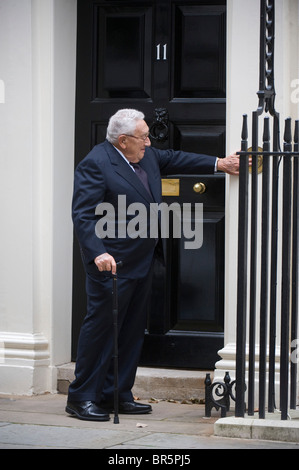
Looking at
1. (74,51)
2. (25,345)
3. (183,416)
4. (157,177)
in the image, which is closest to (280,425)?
(183,416)

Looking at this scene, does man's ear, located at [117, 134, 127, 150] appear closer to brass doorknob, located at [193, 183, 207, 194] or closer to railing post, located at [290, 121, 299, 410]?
brass doorknob, located at [193, 183, 207, 194]

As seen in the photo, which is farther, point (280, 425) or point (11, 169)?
point (11, 169)

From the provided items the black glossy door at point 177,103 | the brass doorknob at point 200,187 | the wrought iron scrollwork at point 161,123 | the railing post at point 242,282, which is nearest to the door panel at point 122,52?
the black glossy door at point 177,103

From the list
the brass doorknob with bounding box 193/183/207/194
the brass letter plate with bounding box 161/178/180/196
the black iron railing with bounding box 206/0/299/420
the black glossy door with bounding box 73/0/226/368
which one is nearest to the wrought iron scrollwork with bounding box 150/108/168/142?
the black glossy door with bounding box 73/0/226/368

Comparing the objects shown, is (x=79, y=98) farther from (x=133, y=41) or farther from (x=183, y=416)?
(x=183, y=416)

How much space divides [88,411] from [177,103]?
241 cm

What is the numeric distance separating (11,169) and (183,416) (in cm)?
225

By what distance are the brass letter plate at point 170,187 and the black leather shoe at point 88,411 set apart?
5.86ft

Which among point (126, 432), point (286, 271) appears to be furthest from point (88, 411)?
point (286, 271)

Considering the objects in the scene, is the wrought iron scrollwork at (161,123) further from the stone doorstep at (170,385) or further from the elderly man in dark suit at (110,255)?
the stone doorstep at (170,385)

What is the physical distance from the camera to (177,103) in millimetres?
7488

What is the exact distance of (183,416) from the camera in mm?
6676

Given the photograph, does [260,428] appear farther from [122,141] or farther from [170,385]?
[122,141]

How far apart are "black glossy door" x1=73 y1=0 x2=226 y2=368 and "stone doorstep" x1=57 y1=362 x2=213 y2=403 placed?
16 cm
